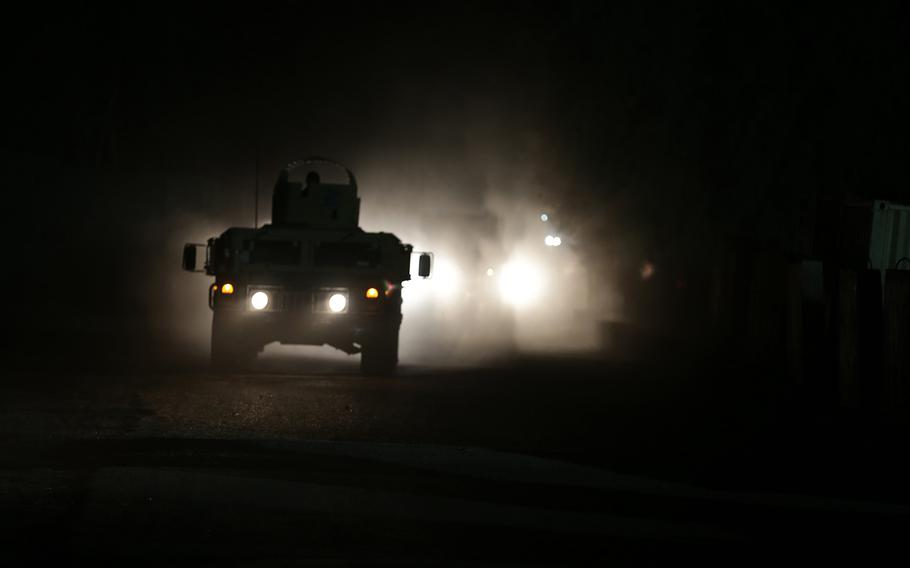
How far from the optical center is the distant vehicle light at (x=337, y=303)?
19734mm

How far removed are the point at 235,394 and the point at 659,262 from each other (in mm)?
17252

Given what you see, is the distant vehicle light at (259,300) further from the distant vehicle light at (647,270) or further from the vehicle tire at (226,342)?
the distant vehicle light at (647,270)

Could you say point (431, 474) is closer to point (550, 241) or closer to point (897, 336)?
point (897, 336)

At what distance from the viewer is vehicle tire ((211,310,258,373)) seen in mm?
19531

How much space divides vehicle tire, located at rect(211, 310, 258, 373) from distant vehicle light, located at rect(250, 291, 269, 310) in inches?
12.8

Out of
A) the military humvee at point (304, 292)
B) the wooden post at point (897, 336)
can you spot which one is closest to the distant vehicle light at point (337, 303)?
the military humvee at point (304, 292)

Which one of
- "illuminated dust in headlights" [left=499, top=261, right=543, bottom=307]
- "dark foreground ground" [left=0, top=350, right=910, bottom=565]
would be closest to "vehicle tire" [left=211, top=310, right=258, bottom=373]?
"dark foreground ground" [left=0, top=350, right=910, bottom=565]

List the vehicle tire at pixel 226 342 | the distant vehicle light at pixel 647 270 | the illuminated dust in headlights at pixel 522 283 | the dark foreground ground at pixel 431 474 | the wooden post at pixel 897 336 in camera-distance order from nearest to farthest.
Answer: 1. the dark foreground ground at pixel 431 474
2. the wooden post at pixel 897 336
3. the vehicle tire at pixel 226 342
4. the distant vehicle light at pixel 647 270
5. the illuminated dust in headlights at pixel 522 283

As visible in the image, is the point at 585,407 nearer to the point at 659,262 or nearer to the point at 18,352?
the point at 18,352

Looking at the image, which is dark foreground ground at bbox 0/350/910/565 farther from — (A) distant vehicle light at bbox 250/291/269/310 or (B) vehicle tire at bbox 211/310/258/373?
(A) distant vehicle light at bbox 250/291/269/310

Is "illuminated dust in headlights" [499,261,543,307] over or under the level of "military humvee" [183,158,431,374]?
over

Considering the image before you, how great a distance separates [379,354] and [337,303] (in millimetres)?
892

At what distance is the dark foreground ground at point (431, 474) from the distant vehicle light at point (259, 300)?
7.99 ft

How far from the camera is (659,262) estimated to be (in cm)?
3150
